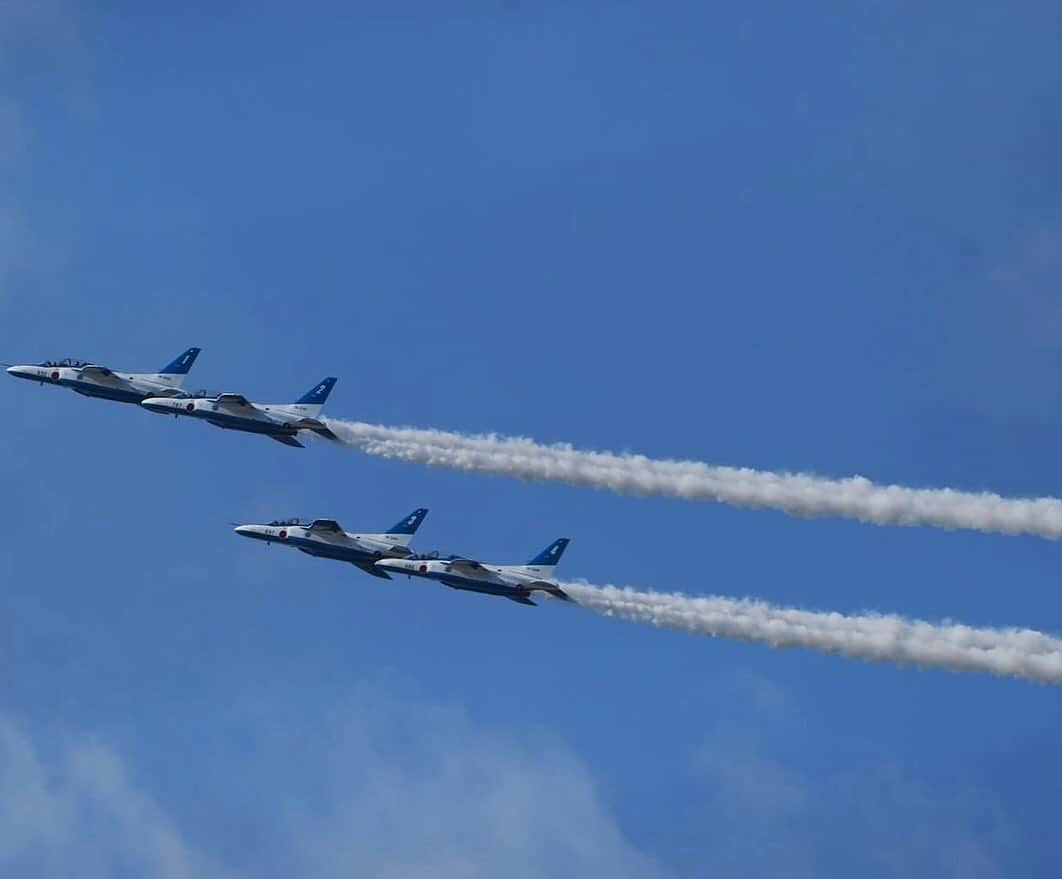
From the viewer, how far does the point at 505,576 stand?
375 ft

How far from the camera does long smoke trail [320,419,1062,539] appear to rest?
92688 millimetres

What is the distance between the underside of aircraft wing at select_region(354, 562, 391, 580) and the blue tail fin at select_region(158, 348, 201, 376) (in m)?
14.8

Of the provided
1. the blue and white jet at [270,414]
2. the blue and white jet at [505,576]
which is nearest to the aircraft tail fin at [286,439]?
the blue and white jet at [270,414]

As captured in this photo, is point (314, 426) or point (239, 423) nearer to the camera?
point (314, 426)

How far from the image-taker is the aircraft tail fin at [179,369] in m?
124

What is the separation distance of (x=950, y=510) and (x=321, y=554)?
40.4 m

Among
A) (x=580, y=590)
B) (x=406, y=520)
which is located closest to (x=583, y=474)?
(x=580, y=590)

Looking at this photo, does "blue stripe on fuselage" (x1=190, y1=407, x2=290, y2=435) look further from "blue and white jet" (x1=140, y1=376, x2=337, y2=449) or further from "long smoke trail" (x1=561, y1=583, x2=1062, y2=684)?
"long smoke trail" (x1=561, y1=583, x2=1062, y2=684)

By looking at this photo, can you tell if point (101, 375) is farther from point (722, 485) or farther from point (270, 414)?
point (722, 485)

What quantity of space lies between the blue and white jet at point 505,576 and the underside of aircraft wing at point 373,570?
3.83 m

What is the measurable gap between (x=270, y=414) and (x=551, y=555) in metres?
17.2

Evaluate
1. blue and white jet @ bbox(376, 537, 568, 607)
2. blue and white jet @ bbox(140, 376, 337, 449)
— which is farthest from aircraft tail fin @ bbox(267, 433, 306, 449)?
blue and white jet @ bbox(376, 537, 568, 607)

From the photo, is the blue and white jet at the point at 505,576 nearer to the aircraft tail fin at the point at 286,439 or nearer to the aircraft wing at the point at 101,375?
the aircraft tail fin at the point at 286,439

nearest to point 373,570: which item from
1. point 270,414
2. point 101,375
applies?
point 270,414
